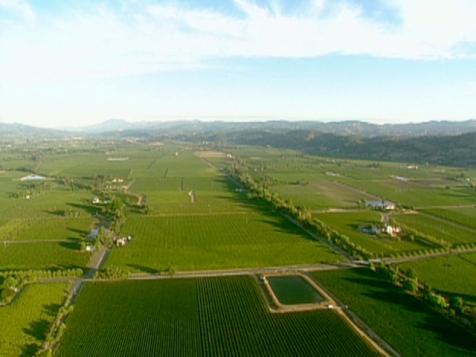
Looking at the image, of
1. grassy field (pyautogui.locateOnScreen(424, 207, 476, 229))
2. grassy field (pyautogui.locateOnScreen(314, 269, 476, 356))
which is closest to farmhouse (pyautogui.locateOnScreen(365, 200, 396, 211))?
grassy field (pyautogui.locateOnScreen(424, 207, 476, 229))

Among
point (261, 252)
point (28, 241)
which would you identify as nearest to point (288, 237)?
point (261, 252)

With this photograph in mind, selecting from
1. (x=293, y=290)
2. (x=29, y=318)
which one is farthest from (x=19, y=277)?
(x=293, y=290)

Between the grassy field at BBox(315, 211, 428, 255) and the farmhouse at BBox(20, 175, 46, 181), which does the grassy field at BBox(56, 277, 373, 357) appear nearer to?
the grassy field at BBox(315, 211, 428, 255)

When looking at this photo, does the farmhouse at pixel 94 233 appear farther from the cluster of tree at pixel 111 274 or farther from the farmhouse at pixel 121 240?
the cluster of tree at pixel 111 274

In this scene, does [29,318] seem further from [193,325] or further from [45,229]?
[45,229]

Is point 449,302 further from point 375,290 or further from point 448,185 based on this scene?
point 448,185

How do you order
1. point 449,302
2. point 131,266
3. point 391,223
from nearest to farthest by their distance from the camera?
point 449,302
point 131,266
point 391,223
